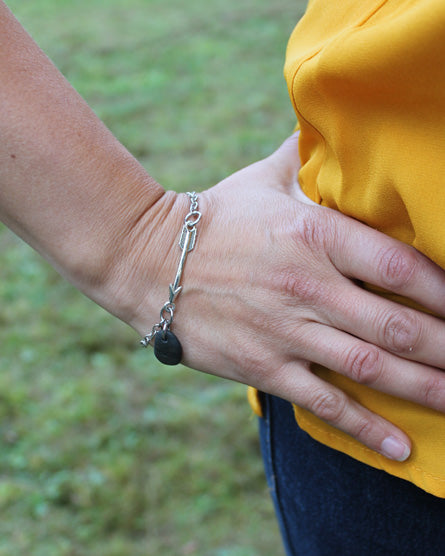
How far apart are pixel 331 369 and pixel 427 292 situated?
0.19 m

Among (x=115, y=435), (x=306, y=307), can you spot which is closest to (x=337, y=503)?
(x=306, y=307)

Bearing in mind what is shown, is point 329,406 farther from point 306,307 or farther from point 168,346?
point 168,346

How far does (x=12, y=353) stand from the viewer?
3.09 metres

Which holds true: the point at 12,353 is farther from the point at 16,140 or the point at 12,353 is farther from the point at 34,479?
the point at 16,140

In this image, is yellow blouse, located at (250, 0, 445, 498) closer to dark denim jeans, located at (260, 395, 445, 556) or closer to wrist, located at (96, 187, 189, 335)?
dark denim jeans, located at (260, 395, 445, 556)

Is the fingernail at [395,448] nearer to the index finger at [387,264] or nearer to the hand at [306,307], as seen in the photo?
the hand at [306,307]

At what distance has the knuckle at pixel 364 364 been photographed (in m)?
0.89

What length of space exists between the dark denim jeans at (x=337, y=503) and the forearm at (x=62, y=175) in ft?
1.39

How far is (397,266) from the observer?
2.76ft

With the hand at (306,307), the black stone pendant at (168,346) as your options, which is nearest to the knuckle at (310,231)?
the hand at (306,307)

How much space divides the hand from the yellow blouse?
0.11 feet

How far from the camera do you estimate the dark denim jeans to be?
945 millimetres

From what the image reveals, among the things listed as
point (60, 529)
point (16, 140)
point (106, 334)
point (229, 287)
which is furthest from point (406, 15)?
point (106, 334)

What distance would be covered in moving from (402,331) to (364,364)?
7 cm
